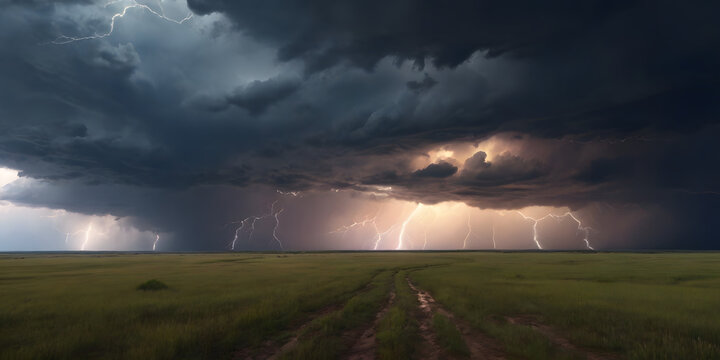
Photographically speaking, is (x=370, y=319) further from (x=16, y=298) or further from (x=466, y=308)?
(x=16, y=298)

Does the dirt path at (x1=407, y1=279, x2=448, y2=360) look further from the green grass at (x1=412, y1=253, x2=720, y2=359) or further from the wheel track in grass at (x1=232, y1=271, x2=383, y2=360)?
the wheel track in grass at (x1=232, y1=271, x2=383, y2=360)

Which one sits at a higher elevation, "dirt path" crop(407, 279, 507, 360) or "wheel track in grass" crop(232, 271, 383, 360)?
"wheel track in grass" crop(232, 271, 383, 360)

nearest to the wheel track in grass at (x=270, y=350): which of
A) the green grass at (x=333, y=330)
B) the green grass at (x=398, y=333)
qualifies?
the green grass at (x=333, y=330)

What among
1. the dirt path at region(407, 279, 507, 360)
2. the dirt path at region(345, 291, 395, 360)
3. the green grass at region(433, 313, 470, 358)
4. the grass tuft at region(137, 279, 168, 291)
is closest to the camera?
the dirt path at region(345, 291, 395, 360)

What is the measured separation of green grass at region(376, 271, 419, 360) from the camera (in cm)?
1115

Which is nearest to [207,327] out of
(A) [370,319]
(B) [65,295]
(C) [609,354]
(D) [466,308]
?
(A) [370,319]

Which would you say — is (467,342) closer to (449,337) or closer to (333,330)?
(449,337)

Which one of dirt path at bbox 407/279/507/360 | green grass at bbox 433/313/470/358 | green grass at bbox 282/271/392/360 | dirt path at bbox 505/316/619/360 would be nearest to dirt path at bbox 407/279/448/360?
dirt path at bbox 407/279/507/360

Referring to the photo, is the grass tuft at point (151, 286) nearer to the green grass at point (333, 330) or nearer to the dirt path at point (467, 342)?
the green grass at point (333, 330)

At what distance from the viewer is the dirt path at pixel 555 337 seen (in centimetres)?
1141

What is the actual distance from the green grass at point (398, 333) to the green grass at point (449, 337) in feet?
3.17

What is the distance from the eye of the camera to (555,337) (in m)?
13.8

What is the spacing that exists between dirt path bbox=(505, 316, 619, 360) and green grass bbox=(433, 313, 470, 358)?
11.6 feet

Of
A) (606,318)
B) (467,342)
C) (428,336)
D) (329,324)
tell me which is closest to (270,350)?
(329,324)
